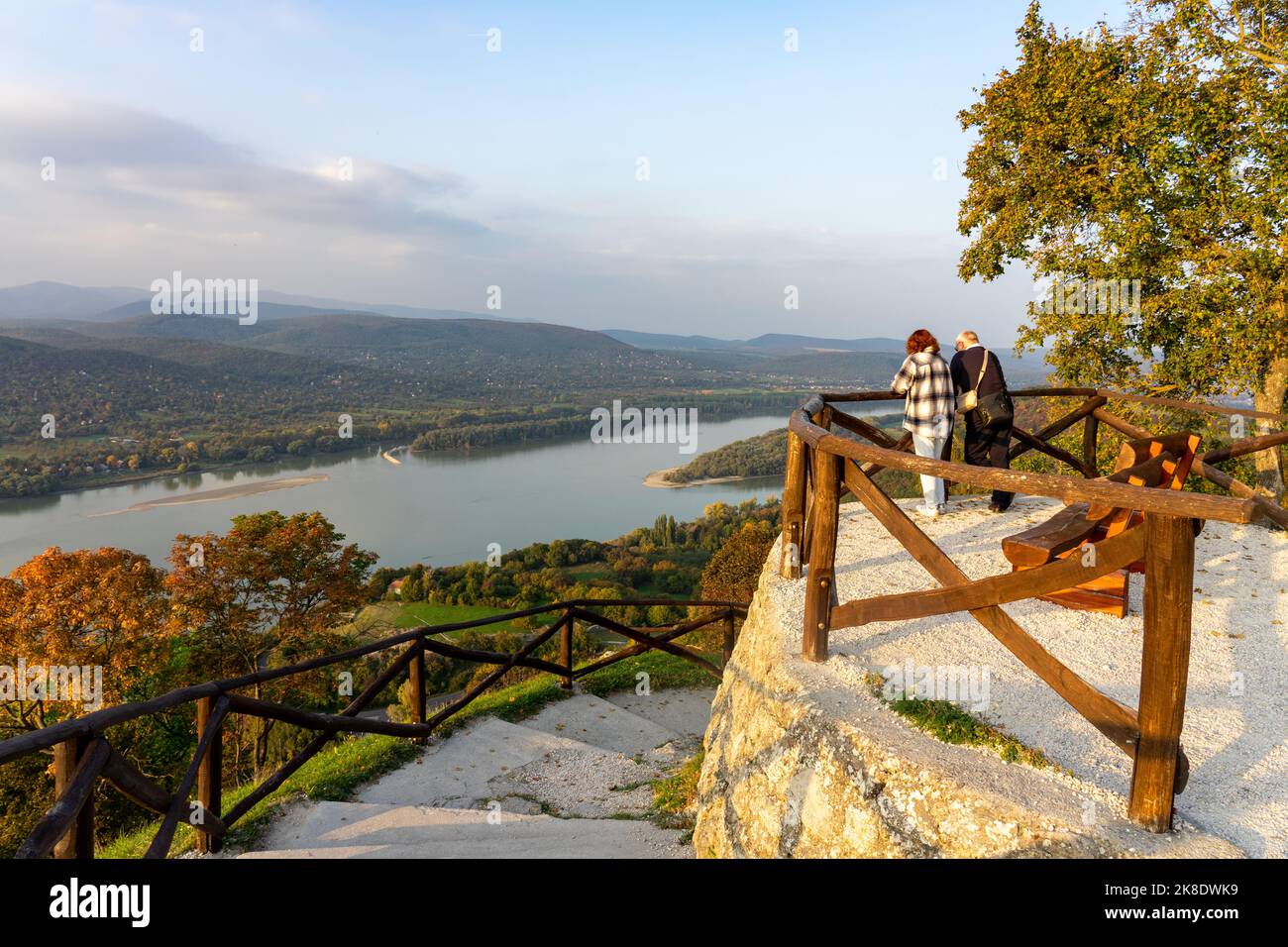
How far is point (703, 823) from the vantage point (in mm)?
3703

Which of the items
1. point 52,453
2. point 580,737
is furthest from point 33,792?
point 52,453

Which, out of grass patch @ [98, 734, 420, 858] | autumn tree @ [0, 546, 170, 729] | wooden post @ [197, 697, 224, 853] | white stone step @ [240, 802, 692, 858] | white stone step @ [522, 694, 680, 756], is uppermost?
wooden post @ [197, 697, 224, 853]

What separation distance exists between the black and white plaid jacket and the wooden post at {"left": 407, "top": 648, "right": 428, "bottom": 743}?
463cm

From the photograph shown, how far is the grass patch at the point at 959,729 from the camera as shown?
2.79 metres

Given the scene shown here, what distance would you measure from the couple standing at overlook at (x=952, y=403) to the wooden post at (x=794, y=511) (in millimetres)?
1876

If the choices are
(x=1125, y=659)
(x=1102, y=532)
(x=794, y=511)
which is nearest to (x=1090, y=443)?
(x=1102, y=532)

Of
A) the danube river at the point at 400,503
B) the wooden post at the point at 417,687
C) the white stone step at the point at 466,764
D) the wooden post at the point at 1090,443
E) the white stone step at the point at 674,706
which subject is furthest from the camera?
the danube river at the point at 400,503

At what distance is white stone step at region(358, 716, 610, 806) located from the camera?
5.05 m

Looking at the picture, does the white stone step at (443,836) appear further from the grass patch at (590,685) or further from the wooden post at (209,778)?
the grass patch at (590,685)

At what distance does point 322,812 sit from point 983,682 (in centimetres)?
386

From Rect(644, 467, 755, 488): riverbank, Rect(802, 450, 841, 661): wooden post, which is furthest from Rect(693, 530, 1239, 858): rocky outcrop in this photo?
Rect(644, 467, 755, 488): riverbank

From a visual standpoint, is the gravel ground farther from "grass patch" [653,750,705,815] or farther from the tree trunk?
the tree trunk

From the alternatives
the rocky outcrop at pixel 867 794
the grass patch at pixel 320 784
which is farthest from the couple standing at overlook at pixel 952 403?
the grass patch at pixel 320 784

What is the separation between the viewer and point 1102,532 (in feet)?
14.4
